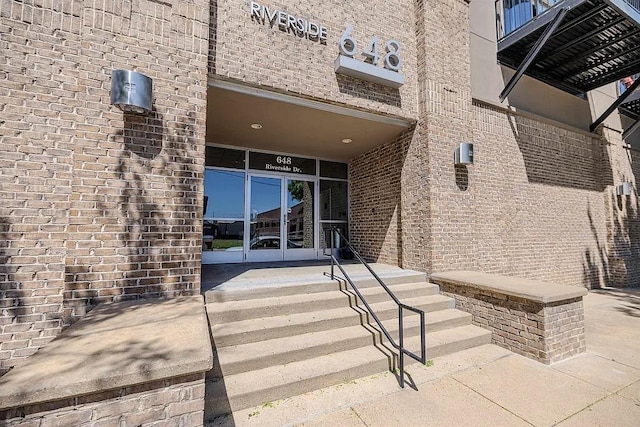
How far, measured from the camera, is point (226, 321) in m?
3.24

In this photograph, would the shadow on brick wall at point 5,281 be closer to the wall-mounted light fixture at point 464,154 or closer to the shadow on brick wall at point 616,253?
the wall-mounted light fixture at point 464,154

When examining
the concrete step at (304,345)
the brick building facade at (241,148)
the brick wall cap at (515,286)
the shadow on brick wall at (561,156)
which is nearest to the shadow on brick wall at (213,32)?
the brick building facade at (241,148)

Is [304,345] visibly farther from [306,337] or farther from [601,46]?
[601,46]

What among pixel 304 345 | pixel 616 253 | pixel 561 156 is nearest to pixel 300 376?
pixel 304 345

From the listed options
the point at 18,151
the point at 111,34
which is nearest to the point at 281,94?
the point at 111,34

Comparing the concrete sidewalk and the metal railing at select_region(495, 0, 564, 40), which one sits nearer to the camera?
the concrete sidewalk

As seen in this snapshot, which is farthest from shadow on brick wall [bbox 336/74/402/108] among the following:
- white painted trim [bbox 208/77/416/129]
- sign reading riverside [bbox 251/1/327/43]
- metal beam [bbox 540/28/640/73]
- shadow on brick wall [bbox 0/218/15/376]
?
metal beam [bbox 540/28/640/73]

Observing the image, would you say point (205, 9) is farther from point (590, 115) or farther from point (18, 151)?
point (590, 115)

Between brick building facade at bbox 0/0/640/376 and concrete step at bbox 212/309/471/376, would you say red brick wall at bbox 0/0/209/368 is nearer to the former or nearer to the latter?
brick building facade at bbox 0/0/640/376

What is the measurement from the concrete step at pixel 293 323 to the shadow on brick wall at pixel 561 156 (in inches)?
198

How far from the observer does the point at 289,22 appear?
435 centimetres

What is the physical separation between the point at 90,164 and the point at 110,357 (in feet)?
7.04

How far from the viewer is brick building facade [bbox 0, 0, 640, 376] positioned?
9.38 feet

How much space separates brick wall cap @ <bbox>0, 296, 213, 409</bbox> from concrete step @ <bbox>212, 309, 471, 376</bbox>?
57 centimetres
